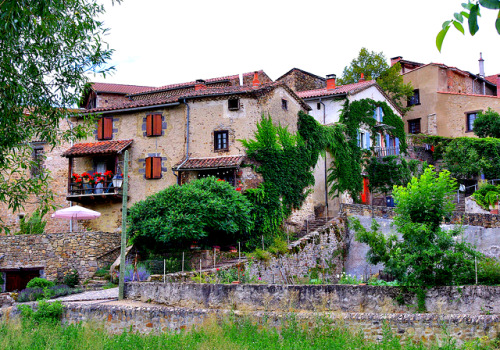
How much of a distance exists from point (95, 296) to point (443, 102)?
1424 inches

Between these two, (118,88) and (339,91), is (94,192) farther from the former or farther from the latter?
(339,91)

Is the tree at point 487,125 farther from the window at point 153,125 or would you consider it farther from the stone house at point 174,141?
the window at point 153,125

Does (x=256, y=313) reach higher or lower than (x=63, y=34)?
lower

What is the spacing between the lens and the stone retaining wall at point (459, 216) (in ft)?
78.5

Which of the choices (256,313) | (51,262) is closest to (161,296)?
(256,313)

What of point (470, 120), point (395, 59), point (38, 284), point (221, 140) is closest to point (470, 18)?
point (38, 284)

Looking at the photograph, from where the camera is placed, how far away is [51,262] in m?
25.0

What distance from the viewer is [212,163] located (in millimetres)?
27797

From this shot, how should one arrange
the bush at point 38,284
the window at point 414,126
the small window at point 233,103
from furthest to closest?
1. the window at point 414,126
2. the small window at point 233,103
3. the bush at point 38,284

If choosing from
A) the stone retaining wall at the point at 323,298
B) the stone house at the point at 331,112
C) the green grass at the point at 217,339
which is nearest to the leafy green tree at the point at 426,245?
the stone retaining wall at the point at 323,298

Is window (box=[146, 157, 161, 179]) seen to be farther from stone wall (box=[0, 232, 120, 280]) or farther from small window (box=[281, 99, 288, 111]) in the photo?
small window (box=[281, 99, 288, 111])

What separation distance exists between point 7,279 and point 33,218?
598 centimetres

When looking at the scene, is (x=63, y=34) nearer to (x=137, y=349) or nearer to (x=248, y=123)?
(x=137, y=349)

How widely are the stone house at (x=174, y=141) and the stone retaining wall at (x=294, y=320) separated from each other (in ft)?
40.5
